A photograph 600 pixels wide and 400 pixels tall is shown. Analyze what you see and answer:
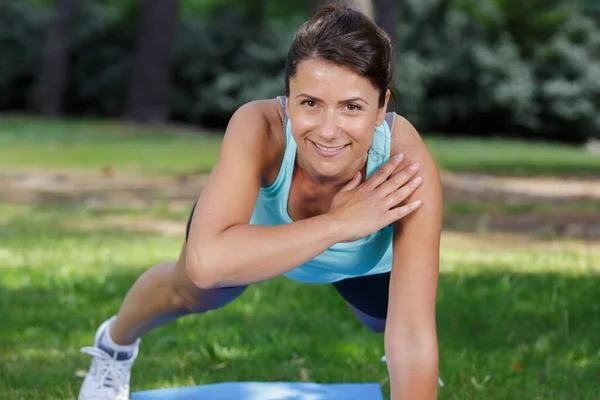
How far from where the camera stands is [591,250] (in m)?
6.39

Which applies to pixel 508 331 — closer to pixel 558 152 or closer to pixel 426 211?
pixel 426 211

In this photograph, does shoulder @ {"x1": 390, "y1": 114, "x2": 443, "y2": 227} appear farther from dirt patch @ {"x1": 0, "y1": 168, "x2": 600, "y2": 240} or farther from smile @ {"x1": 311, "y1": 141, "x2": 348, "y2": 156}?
dirt patch @ {"x1": 0, "y1": 168, "x2": 600, "y2": 240}

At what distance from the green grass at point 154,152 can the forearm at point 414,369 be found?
8698 millimetres

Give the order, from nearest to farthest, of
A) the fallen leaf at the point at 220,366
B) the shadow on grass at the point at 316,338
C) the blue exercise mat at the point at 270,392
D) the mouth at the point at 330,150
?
the mouth at the point at 330,150 < the blue exercise mat at the point at 270,392 < the shadow on grass at the point at 316,338 < the fallen leaf at the point at 220,366

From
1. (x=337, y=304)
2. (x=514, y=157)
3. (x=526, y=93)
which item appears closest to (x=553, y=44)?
(x=526, y=93)

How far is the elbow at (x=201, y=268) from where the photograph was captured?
266 cm

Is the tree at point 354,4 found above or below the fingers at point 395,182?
above

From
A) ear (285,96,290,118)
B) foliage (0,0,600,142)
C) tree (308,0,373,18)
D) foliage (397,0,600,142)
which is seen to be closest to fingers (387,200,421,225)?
ear (285,96,290,118)

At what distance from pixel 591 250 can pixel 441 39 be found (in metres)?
15.5

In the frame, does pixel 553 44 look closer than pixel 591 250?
No

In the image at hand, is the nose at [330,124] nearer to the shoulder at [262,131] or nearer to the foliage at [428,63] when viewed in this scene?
the shoulder at [262,131]

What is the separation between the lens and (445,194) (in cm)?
945

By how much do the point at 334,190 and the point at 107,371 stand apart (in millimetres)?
1093

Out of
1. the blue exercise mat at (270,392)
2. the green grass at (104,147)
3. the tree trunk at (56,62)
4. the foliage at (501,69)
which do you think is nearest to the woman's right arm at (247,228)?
the blue exercise mat at (270,392)
